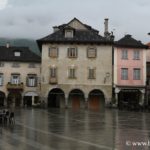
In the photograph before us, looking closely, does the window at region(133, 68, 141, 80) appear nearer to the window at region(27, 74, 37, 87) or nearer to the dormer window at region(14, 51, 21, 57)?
the window at region(27, 74, 37, 87)

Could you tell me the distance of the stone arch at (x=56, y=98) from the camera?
2516 inches

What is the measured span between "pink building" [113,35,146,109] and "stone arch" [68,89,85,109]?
16.2ft

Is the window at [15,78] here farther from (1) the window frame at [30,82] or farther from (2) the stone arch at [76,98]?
(2) the stone arch at [76,98]

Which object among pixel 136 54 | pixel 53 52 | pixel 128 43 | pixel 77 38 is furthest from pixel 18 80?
pixel 136 54

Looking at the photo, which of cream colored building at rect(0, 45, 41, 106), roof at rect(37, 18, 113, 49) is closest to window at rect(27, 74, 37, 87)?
cream colored building at rect(0, 45, 41, 106)

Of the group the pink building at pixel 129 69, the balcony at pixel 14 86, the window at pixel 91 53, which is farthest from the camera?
the balcony at pixel 14 86

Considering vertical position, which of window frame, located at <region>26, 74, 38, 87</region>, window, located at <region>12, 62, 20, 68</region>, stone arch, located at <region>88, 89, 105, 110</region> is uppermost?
window, located at <region>12, 62, 20, 68</region>

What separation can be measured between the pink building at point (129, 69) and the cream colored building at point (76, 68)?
3.81 feet

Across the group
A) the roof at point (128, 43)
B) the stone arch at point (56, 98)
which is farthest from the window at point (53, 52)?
the roof at point (128, 43)

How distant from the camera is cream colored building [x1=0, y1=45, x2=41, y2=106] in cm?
7350

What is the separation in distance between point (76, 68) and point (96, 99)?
5549 mm

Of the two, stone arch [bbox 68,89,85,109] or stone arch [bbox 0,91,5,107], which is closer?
stone arch [bbox 68,89,85,109]

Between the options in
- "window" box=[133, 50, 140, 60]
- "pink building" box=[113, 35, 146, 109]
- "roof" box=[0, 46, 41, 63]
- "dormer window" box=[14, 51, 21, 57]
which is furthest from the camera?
"dormer window" box=[14, 51, 21, 57]

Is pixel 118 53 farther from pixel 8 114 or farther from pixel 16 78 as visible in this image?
pixel 8 114
